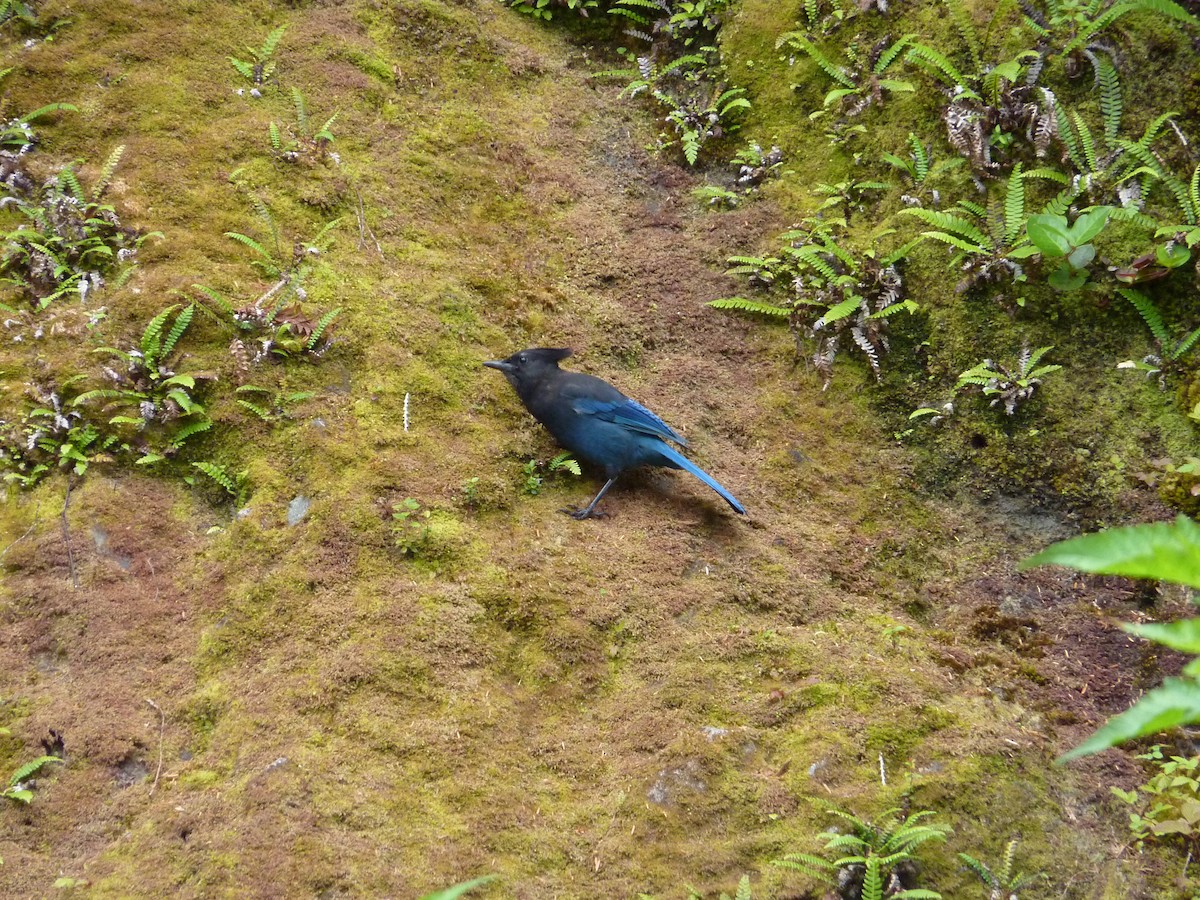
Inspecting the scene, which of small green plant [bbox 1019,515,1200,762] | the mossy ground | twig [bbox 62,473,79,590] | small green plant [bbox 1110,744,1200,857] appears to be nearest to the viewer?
small green plant [bbox 1019,515,1200,762]

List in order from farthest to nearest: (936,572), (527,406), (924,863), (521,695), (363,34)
A: (363,34), (527,406), (936,572), (521,695), (924,863)

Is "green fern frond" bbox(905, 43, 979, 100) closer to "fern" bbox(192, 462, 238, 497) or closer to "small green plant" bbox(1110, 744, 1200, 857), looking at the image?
"small green plant" bbox(1110, 744, 1200, 857)

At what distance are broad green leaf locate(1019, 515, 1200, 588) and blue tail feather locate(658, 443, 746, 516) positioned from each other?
3.13 m

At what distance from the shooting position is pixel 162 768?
3582 millimetres

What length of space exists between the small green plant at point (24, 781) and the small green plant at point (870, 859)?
3.14 m

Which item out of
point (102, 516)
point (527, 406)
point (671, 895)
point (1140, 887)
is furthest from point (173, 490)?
point (1140, 887)

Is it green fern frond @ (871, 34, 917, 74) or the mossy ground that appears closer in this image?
the mossy ground

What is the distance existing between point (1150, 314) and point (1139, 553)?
3992 mm

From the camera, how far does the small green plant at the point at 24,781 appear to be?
11.2 feet

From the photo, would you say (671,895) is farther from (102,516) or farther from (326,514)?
(102,516)

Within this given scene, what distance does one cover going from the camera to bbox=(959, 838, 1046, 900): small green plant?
9.96 feet

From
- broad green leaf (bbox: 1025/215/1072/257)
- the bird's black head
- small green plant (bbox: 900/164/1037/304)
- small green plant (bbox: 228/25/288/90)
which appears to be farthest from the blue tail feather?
small green plant (bbox: 228/25/288/90)

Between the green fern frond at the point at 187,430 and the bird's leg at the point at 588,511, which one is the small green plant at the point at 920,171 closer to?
the bird's leg at the point at 588,511

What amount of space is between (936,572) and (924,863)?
6.33 feet
